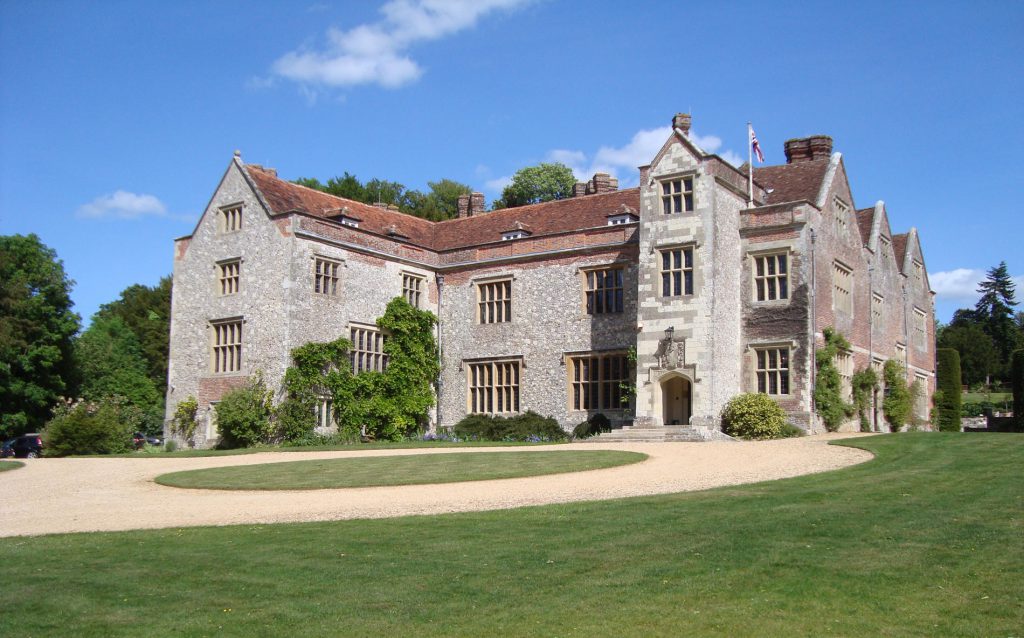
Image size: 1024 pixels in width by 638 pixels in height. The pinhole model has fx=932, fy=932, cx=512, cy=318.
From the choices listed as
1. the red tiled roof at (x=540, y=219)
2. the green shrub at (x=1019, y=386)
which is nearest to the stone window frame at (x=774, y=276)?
the red tiled roof at (x=540, y=219)

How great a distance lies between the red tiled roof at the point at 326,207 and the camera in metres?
31.7

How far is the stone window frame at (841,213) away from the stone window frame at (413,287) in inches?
569

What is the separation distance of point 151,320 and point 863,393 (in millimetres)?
40540

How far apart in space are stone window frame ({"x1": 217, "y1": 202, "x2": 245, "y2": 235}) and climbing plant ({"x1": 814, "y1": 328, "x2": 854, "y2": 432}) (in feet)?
63.1

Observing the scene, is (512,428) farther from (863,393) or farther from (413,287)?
(863,393)

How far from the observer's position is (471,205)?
131 feet

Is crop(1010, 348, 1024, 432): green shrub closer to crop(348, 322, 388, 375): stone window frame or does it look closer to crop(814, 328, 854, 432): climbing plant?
crop(814, 328, 854, 432): climbing plant

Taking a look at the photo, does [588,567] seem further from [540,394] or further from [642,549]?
[540,394]

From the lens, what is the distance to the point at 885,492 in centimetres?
1338

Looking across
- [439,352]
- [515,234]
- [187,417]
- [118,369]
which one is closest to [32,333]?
[187,417]

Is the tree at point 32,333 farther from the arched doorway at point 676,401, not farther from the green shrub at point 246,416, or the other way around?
the arched doorway at point 676,401

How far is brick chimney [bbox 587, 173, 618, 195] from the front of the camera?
36.8 metres

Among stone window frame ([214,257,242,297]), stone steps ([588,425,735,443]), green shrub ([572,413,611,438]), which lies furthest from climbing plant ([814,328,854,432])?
stone window frame ([214,257,242,297])

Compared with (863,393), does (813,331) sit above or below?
above
